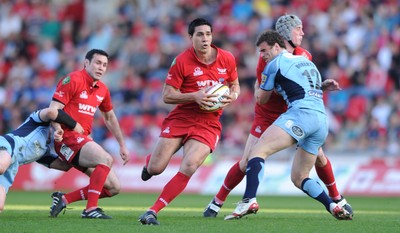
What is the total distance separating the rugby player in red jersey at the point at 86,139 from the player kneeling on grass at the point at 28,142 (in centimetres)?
19

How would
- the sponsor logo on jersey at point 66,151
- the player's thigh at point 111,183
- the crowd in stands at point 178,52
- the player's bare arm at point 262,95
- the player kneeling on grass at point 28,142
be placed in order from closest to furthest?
the player's bare arm at point 262,95 → the player kneeling on grass at point 28,142 → the sponsor logo on jersey at point 66,151 → the player's thigh at point 111,183 → the crowd in stands at point 178,52

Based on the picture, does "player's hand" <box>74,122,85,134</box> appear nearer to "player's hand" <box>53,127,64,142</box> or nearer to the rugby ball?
"player's hand" <box>53,127,64,142</box>

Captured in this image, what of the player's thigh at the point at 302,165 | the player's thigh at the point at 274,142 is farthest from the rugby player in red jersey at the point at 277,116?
the player's thigh at the point at 274,142

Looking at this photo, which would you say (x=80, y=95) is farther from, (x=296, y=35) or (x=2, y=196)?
(x=296, y=35)

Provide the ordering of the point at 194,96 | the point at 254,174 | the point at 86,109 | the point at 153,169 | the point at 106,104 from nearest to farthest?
the point at 254,174
the point at 194,96
the point at 153,169
the point at 86,109
the point at 106,104

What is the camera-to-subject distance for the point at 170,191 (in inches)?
456

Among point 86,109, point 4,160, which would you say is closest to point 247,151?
point 86,109

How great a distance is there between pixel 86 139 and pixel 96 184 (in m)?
0.72

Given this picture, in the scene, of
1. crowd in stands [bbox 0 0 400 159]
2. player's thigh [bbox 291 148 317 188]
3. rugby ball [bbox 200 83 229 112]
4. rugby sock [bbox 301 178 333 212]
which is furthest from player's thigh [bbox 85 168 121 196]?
crowd in stands [bbox 0 0 400 159]

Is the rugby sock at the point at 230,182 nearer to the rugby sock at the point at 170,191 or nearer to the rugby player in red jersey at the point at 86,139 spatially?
the rugby sock at the point at 170,191

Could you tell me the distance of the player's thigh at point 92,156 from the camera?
12453mm

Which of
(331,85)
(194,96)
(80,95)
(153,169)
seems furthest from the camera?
(80,95)

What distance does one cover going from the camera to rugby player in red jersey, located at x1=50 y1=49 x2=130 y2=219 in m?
12.4

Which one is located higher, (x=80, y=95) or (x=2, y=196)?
(x=80, y=95)
